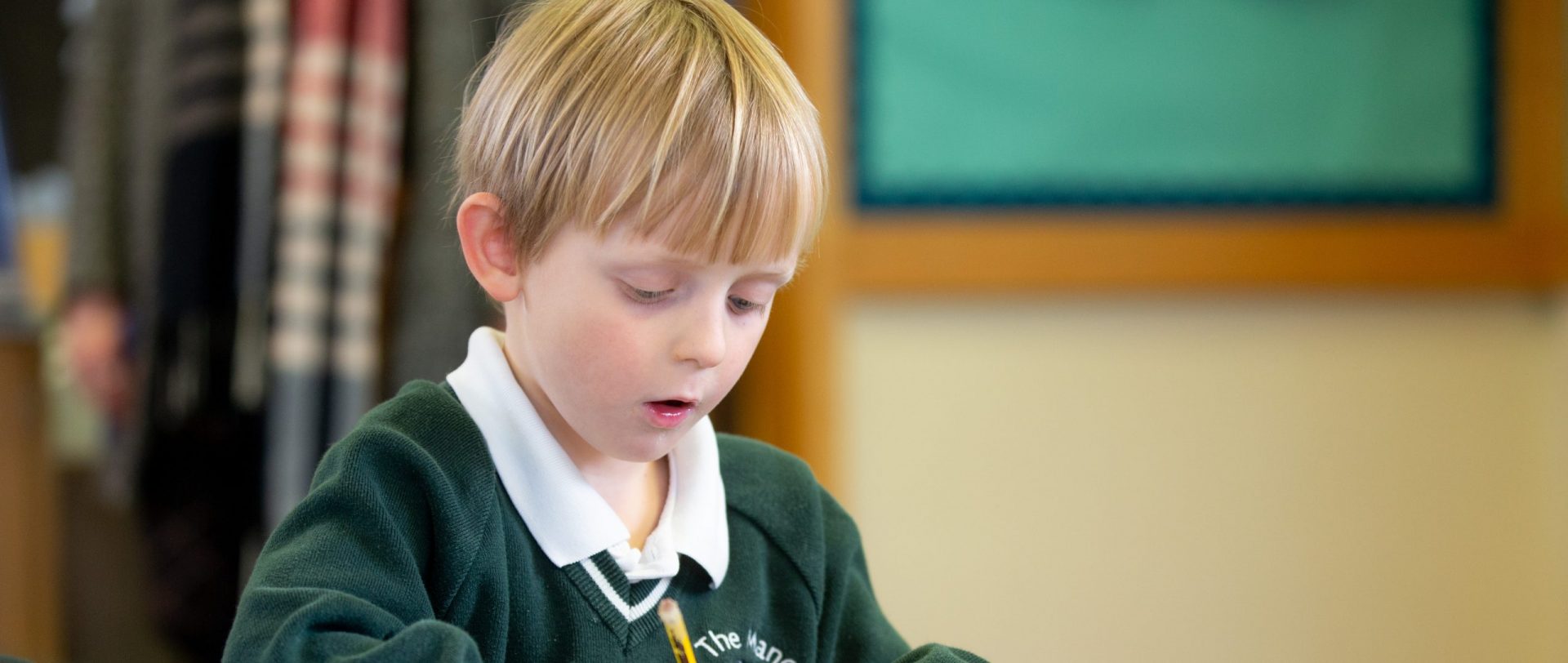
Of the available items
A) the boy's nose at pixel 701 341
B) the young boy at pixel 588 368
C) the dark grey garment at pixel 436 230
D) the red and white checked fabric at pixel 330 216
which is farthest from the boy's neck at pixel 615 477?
the red and white checked fabric at pixel 330 216

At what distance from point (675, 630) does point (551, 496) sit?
0.30 ft

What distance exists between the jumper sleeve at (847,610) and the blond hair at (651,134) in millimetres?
200

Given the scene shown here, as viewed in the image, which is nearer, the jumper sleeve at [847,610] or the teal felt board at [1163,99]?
the jumper sleeve at [847,610]

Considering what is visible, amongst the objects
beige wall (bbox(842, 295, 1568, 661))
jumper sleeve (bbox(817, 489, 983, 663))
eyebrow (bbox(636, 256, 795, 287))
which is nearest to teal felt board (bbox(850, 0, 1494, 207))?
beige wall (bbox(842, 295, 1568, 661))

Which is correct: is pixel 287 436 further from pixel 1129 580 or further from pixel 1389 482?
pixel 1389 482

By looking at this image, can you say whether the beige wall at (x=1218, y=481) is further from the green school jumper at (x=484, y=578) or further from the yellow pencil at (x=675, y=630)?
the yellow pencil at (x=675, y=630)

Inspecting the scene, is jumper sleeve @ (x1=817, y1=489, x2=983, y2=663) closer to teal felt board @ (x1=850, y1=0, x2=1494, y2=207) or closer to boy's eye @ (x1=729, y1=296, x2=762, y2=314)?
boy's eye @ (x1=729, y1=296, x2=762, y2=314)

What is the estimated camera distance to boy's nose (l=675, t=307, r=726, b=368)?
70 centimetres

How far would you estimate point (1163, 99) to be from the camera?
1.77 metres

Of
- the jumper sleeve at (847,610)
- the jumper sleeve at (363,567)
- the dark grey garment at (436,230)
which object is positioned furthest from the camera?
the dark grey garment at (436,230)

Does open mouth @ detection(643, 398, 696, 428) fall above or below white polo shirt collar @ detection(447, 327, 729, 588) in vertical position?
above

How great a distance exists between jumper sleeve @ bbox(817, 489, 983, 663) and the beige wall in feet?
2.94

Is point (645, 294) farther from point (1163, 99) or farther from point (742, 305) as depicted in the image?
point (1163, 99)

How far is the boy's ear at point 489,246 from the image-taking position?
751mm
